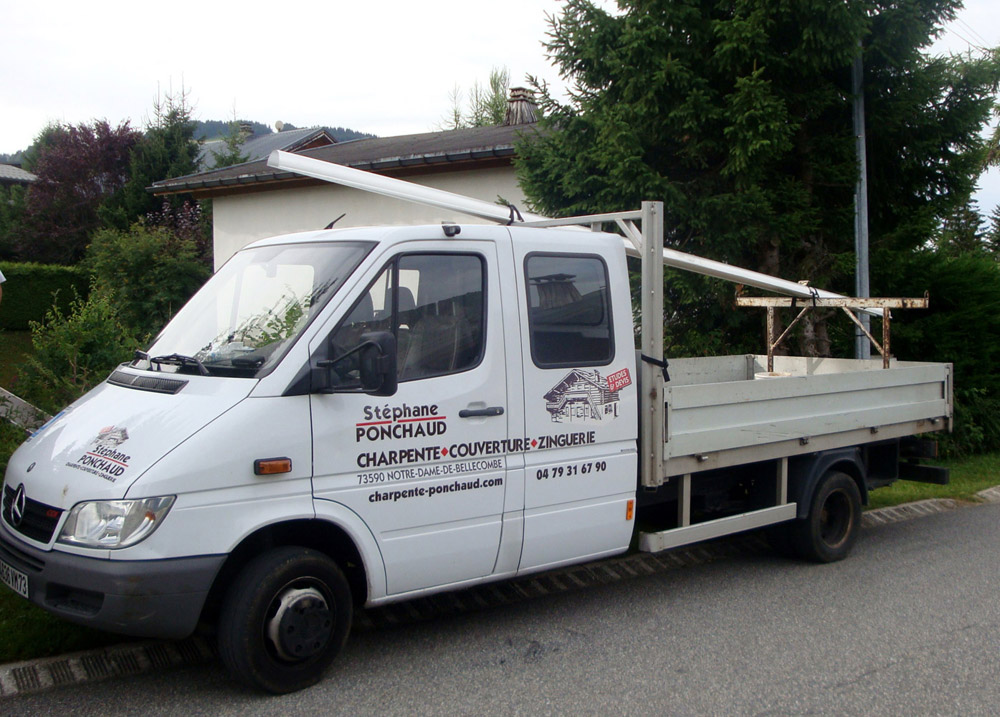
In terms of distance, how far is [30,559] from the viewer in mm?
4367

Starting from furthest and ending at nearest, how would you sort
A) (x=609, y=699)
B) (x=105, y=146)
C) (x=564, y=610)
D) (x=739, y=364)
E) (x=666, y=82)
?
1. (x=105, y=146)
2. (x=666, y=82)
3. (x=739, y=364)
4. (x=564, y=610)
5. (x=609, y=699)

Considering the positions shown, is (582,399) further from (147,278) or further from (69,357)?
(147,278)

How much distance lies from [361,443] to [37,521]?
60.4 inches

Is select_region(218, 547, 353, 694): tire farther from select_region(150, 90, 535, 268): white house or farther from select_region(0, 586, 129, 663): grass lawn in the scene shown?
select_region(150, 90, 535, 268): white house

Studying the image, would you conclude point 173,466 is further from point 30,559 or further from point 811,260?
point 811,260

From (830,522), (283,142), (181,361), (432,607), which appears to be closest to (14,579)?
(181,361)

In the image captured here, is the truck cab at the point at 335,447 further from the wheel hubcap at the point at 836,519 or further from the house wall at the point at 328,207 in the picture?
the house wall at the point at 328,207

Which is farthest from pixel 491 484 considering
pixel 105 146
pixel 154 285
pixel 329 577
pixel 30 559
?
pixel 105 146

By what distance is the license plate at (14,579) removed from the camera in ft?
14.3

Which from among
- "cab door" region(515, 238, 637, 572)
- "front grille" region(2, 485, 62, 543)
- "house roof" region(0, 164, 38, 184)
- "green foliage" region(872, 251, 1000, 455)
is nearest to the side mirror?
"cab door" region(515, 238, 637, 572)

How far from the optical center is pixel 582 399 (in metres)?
5.57

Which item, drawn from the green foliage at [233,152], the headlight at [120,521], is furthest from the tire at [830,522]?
the green foliage at [233,152]

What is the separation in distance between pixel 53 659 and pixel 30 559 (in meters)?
0.71

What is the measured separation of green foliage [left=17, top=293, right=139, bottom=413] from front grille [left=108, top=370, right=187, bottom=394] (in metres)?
2.60
